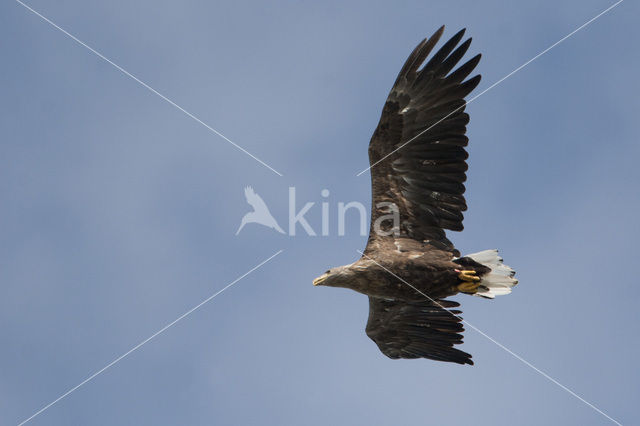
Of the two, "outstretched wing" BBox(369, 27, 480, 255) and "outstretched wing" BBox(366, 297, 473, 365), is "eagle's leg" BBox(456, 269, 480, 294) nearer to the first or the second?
"outstretched wing" BBox(369, 27, 480, 255)

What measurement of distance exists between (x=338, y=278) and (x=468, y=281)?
1.89m

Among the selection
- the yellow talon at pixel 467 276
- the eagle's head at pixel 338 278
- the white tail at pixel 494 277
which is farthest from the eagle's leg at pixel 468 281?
the eagle's head at pixel 338 278

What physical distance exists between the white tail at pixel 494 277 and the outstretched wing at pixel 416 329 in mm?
636

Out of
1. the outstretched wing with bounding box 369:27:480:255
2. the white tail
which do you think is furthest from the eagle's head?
the white tail

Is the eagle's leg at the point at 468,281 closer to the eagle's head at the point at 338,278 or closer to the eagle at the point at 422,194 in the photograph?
the eagle at the point at 422,194

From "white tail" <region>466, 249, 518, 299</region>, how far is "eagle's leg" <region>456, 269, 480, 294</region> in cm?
24

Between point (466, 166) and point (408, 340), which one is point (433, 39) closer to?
point (466, 166)

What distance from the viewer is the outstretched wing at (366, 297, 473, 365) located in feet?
42.5

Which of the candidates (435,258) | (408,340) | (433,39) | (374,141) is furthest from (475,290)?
(433,39)

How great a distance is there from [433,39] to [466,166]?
187 centimetres

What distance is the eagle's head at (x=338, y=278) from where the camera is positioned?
1223cm

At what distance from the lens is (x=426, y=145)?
12.1 metres

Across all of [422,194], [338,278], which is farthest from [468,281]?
[338,278]

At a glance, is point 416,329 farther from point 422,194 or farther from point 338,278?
point 422,194
